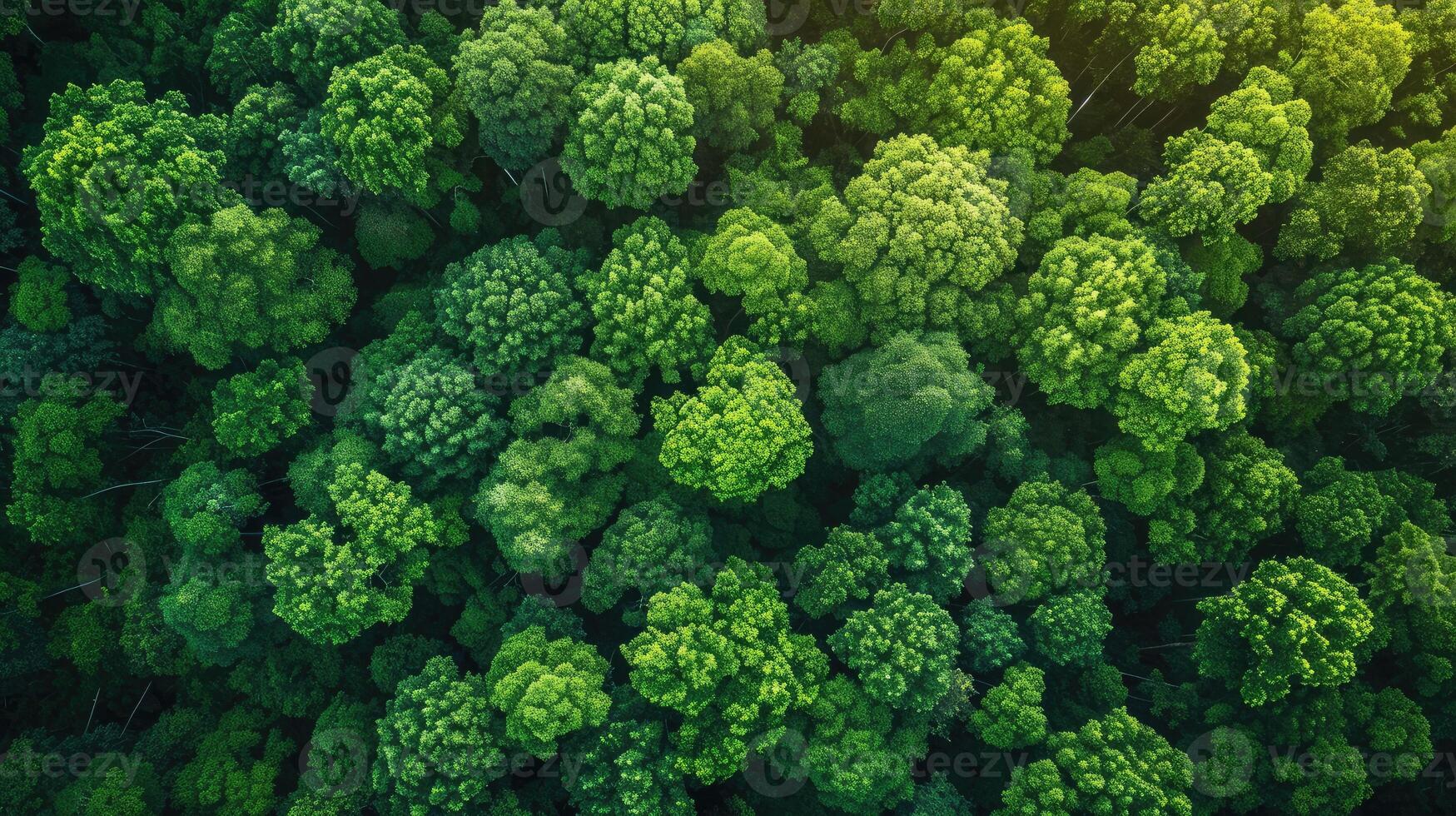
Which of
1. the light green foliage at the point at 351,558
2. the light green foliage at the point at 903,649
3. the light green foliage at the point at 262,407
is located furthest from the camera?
the light green foliage at the point at 262,407

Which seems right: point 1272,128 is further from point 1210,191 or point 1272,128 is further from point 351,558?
point 351,558

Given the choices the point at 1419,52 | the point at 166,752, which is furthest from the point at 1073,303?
the point at 166,752

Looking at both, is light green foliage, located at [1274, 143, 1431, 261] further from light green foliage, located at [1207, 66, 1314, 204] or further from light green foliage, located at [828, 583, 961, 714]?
light green foliage, located at [828, 583, 961, 714]

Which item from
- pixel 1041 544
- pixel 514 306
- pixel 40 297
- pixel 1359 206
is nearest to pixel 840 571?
pixel 1041 544

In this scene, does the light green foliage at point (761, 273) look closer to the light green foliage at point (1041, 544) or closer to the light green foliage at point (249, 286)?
the light green foliage at point (1041, 544)

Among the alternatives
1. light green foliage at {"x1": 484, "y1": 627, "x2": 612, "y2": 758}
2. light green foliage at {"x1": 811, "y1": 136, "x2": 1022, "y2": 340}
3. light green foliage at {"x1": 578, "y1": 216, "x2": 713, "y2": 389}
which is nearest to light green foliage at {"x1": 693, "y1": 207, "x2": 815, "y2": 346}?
light green foliage at {"x1": 578, "y1": 216, "x2": 713, "y2": 389}

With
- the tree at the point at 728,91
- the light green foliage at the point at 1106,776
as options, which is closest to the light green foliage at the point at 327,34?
the tree at the point at 728,91
